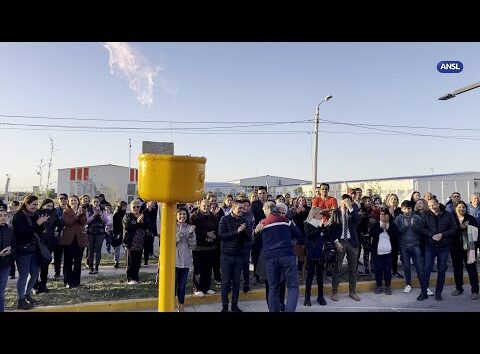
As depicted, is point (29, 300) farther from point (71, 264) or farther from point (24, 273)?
point (71, 264)

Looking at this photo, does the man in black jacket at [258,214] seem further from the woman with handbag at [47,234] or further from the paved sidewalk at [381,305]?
the woman with handbag at [47,234]

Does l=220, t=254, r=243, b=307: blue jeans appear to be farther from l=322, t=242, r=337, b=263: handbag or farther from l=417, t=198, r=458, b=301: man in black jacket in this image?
l=417, t=198, r=458, b=301: man in black jacket

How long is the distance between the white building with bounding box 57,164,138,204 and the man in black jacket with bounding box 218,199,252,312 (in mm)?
27136

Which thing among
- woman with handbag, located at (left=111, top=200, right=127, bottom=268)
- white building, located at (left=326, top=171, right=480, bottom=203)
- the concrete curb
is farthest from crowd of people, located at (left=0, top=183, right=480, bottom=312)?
white building, located at (left=326, top=171, right=480, bottom=203)

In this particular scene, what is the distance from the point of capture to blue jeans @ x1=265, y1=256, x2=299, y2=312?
4.98 metres

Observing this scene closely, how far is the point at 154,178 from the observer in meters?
1.96

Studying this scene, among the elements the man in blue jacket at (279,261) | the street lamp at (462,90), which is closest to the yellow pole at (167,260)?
the man in blue jacket at (279,261)

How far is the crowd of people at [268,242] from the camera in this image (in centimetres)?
512

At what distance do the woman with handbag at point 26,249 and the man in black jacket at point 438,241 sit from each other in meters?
6.22

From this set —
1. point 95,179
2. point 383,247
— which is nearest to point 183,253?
point 383,247

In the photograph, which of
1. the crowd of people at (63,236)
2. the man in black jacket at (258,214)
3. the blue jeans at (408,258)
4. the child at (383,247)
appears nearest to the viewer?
the crowd of people at (63,236)
